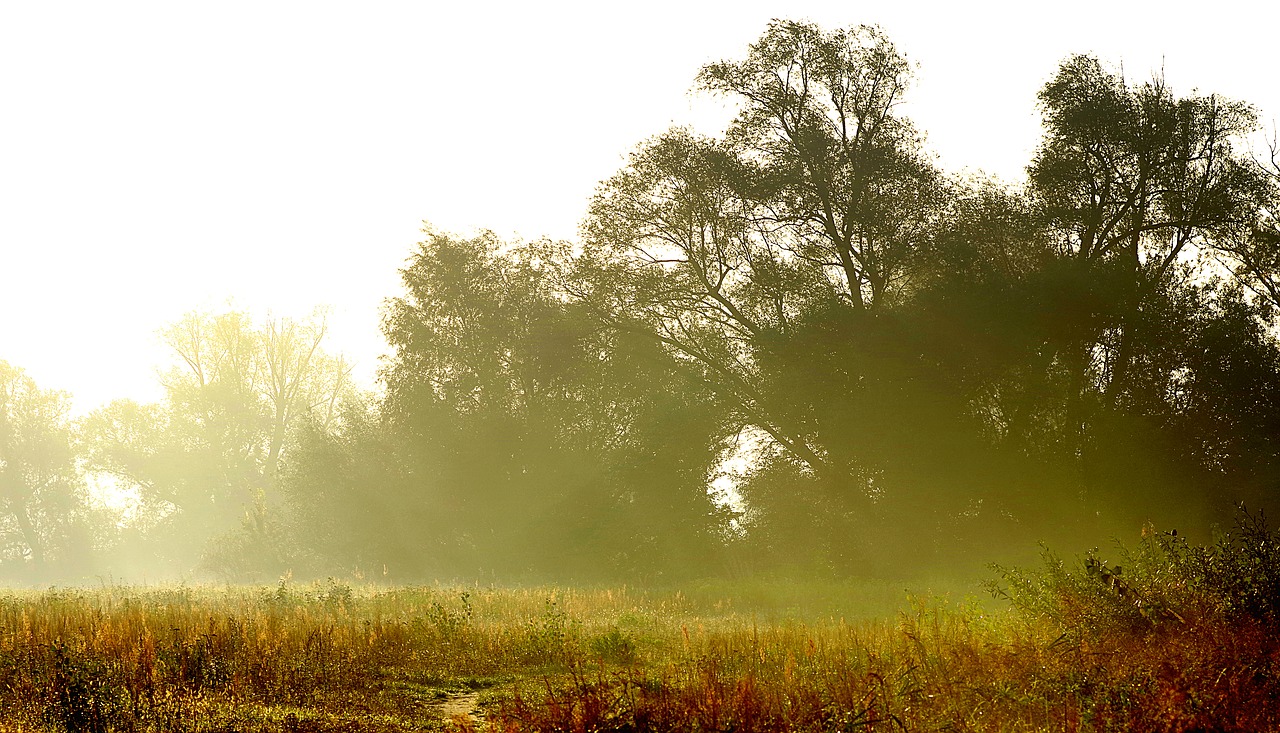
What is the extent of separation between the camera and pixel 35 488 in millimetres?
60344

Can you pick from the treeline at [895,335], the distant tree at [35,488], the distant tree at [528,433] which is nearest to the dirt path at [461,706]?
the treeline at [895,335]

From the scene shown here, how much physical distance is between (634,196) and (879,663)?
65.2 feet

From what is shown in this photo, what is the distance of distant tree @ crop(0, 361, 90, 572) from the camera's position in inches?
2360

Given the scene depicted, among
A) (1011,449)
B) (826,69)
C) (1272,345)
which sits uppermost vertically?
(826,69)

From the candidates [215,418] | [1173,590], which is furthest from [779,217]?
[215,418]

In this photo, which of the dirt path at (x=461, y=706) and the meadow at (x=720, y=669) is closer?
the meadow at (x=720, y=669)

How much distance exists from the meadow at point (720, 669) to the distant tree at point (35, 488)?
55.1 meters

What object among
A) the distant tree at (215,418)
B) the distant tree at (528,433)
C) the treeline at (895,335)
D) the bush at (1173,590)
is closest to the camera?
the bush at (1173,590)

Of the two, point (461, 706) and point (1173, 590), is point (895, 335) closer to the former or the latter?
point (1173, 590)

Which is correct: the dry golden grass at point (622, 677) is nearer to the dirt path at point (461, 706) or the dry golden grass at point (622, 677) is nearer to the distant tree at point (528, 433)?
A: the dirt path at point (461, 706)

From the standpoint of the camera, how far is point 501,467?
35344 mm

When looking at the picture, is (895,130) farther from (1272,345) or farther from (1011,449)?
(1272,345)

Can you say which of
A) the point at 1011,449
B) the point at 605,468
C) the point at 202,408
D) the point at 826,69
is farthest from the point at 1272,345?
the point at 202,408

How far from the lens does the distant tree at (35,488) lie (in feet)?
197
